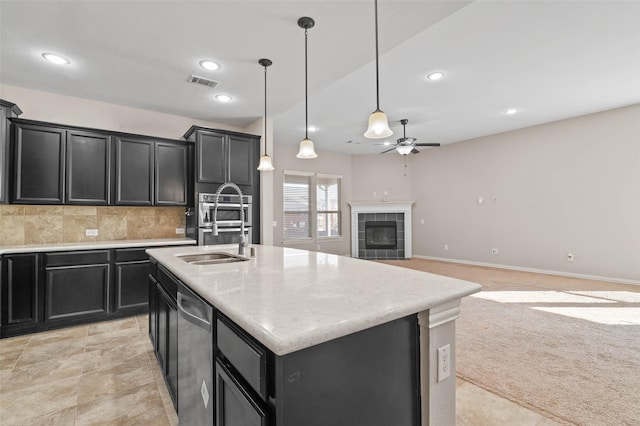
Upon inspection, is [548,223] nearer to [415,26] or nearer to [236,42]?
[415,26]

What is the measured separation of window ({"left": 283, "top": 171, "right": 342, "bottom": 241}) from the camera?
7109 mm

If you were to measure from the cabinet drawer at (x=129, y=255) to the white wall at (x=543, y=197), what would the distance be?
A: 6.41 meters

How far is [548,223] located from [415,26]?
5.12 m

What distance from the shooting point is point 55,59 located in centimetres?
277

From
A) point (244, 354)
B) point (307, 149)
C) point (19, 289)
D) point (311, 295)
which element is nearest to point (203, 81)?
point (307, 149)

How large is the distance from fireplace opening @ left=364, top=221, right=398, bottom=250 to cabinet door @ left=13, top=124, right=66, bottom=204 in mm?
6304

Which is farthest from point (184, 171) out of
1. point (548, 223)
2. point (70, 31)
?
point (548, 223)

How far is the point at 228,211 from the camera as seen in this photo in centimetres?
410

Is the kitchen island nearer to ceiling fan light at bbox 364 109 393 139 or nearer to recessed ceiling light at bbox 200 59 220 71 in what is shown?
ceiling fan light at bbox 364 109 393 139

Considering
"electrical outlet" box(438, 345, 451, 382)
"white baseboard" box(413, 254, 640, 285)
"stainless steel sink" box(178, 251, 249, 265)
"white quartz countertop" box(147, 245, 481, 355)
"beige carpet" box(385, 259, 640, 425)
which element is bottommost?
"beige carpet" box(385, 259, 640, 425)

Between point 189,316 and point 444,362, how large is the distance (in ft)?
3.65

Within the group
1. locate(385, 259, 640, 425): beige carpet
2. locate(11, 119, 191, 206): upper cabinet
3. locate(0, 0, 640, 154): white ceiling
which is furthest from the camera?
locate(11, 119, 191, 206): upper cabinet

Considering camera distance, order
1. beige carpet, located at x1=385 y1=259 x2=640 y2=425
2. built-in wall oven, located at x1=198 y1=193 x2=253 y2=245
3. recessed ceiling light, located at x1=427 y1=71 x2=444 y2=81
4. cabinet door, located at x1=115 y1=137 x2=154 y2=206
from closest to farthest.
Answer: beige carpet, located at x1=385 y1=259 x2=640 y2=425, recessed ceiling light, located at x1=427 y1=71 x2=444 y2=81, cabinet door, located at x1=115 y1=137 x2=154 y2=206, built-in wall oven, located at x1=198 y1=193 x2=253 y2=245

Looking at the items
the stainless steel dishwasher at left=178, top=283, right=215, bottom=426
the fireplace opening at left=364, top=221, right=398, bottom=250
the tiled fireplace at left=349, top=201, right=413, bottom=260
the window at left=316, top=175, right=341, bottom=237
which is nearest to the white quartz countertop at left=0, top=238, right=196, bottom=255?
the stainless steel dishwasher at left=178, top=283, right=215, bottom=426
